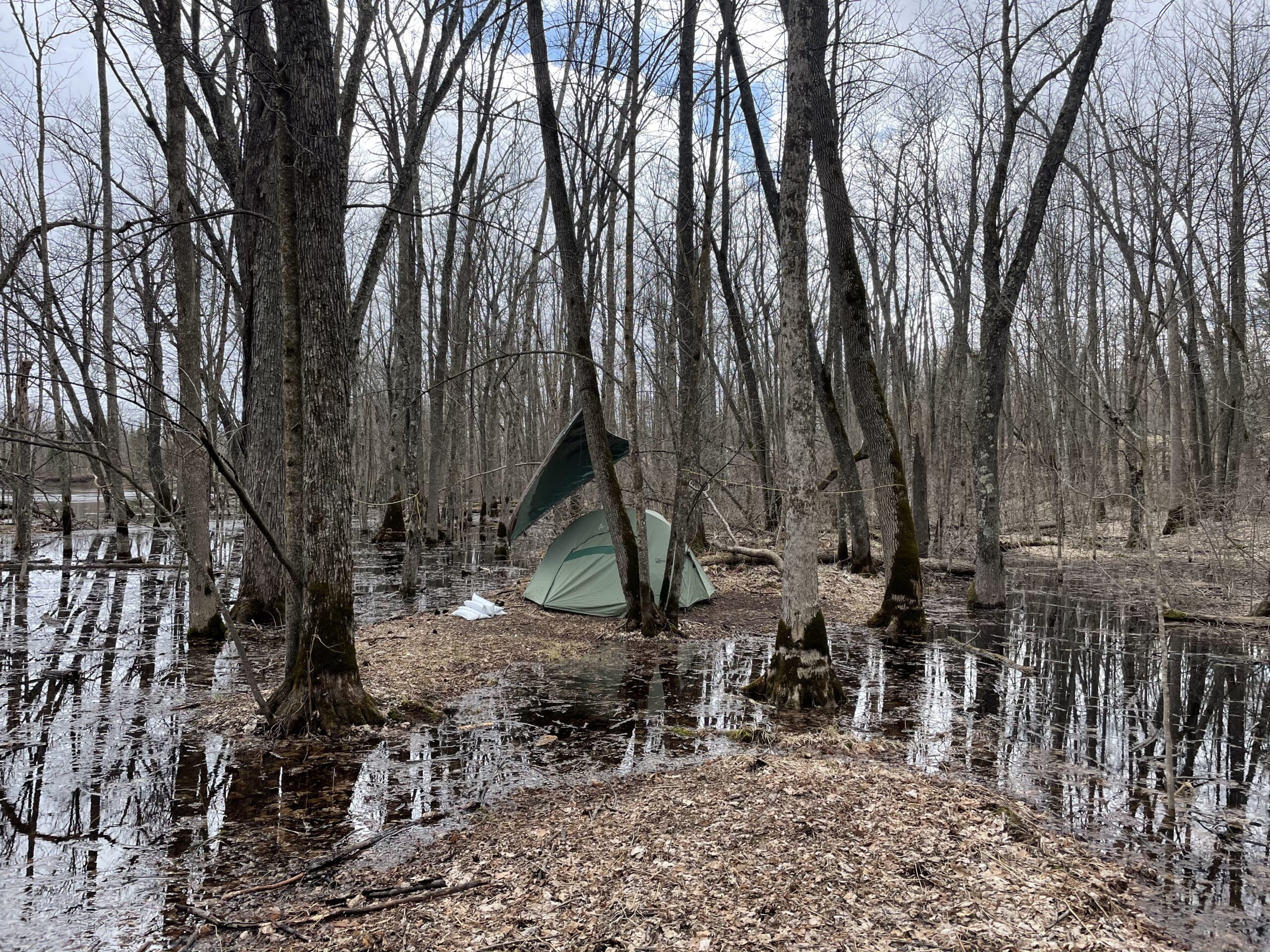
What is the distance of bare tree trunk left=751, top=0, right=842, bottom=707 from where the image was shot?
6.79 m

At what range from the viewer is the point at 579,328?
9.99 m

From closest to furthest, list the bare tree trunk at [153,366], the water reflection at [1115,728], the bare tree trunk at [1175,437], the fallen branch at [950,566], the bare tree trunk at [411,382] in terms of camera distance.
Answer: the water reflection at [1115,728] → the bare tree trunk at [153,366] → the bare tree trunk at [411,382] → the fallen branch at [950,566] → the bare tree trunk at [1175,437]

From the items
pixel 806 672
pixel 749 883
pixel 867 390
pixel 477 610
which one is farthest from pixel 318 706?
pixel 867 390

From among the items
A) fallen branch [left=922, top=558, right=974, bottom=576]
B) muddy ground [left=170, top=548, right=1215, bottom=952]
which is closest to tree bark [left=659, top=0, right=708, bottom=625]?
muddy ground [left=170, top=548, right=1215, bottom=952]

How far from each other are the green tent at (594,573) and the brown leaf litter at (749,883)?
6.66 meters

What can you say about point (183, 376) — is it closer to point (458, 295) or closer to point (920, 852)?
point (920, 852)

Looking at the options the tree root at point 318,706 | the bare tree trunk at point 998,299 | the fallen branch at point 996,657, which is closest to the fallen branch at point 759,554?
the bare tree trunk at point 998,299

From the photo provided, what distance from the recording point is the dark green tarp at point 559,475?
470 inches

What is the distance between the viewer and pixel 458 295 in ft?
69.9

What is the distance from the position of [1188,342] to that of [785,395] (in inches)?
725

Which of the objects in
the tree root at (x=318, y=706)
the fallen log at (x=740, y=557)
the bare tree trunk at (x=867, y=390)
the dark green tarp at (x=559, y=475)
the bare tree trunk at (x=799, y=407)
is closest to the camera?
the tree root at (x=318, y=706)

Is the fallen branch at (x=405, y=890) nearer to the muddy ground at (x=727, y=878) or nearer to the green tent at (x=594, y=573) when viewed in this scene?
the muddy ground at (x=727, y=878)

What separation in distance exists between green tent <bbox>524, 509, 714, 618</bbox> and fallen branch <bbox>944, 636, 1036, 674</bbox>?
3.84 meters

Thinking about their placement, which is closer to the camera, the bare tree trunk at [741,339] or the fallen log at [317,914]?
the fallen log at [317,914]
